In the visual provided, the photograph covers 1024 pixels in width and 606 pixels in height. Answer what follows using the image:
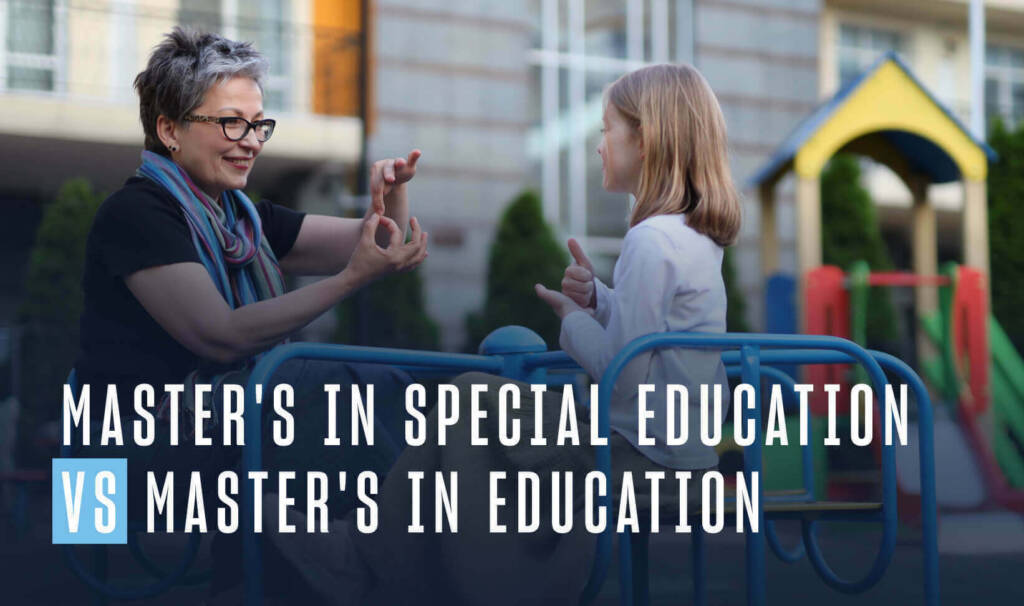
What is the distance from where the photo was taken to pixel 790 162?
778cm

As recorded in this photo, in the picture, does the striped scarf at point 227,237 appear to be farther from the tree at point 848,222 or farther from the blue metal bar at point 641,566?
the tree at point 848,222

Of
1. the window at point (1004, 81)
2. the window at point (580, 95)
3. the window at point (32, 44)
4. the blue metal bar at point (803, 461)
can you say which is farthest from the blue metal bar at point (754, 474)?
the window at point (1004, 81)

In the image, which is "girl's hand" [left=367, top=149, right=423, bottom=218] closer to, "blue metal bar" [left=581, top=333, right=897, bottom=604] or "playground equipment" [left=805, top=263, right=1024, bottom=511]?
"blue metal bar" [left=581, top=333, right=897, bottom=604]

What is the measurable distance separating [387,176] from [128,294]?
23.0 inches

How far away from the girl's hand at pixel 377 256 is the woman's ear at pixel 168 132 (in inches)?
17.7

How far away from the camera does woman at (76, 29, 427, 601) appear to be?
225cm

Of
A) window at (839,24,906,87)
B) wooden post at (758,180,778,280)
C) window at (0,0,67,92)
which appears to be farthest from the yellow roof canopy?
window at (0,0,67,92)

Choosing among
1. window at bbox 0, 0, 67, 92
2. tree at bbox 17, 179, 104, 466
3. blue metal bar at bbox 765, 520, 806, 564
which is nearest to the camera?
blue metal bar at bbox 765, 520, 806, 564

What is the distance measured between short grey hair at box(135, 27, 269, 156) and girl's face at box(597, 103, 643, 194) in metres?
0.76

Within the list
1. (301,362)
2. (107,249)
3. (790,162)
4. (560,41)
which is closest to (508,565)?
(301,362)

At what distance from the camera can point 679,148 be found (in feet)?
7.98

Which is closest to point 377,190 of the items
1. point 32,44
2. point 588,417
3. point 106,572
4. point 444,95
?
point 588,417

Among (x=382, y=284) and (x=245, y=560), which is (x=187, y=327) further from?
(x=382, y=284)

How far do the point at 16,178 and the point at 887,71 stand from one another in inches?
309
